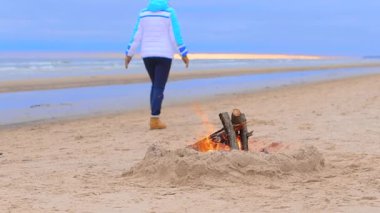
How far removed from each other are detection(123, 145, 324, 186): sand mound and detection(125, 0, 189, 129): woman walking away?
360cm

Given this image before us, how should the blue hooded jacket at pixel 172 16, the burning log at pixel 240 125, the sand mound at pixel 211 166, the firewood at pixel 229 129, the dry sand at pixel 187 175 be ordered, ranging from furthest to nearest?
the blue hooded jacket at pixel 172 16 → the burning log at pixel 240 125 → the firewood at pixel 229 129 → the sand mound at pixel 211 166 → the dry sand at pixel 187 175

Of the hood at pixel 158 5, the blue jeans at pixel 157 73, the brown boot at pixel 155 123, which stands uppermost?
the hood at pixel 158 5

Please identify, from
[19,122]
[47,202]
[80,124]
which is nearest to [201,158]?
[47,202]

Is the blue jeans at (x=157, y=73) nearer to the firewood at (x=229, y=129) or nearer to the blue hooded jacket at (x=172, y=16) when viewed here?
the blue hooded jacket at (x=172, y=16)

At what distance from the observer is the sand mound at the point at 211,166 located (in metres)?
5.36

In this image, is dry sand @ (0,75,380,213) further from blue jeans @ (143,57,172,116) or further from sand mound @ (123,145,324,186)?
blue jeans @ (143,57,172,116)

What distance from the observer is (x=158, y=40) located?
9.17m

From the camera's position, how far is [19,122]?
1145 cm

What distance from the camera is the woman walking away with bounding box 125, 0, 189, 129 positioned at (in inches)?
360

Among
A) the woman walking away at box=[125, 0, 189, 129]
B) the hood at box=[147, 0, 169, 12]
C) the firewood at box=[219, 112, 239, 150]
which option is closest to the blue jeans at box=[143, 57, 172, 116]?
the woman walking away at box=[125, 0, 189, 129]

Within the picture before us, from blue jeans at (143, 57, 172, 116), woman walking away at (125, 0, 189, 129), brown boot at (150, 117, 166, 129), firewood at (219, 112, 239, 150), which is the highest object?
woman walking away at (125, 0, 189, 129)

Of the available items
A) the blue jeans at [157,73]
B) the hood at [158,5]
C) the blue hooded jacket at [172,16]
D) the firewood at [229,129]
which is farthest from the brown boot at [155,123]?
the firewood at [229,129]

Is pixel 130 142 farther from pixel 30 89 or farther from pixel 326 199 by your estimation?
pixel 30 89

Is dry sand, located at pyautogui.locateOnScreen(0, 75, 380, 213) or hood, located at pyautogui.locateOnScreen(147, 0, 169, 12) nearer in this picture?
dry sand, located at pyautogui.locateOnScreen(0, 75, 380, 213)
